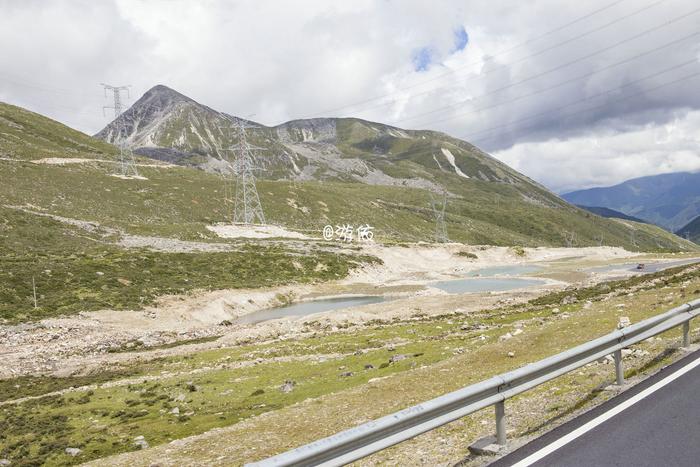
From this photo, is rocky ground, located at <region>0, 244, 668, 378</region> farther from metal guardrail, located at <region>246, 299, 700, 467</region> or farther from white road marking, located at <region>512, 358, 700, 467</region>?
white road marking, located at <region>512, 358, 700, 467</region>

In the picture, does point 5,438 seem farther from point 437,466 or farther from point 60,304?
point 60,304

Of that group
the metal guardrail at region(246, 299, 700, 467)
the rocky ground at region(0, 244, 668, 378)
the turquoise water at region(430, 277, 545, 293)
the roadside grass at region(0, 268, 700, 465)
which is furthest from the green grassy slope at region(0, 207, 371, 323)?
the metal guardrail at region(246, 299, 700, 467)

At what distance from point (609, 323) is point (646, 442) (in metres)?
16.9

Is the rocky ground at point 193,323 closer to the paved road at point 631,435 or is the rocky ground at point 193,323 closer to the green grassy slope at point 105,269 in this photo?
the green grassy slope at point 105,269

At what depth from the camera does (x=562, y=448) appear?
8781 mm

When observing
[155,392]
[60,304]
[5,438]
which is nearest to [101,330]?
[60,304]

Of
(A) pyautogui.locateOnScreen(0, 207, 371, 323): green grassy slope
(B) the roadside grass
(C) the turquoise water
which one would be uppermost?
(A) pyautogui.locateOnScreen(0, 207, 371, 323): green grassy slope

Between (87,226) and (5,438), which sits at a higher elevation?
(87,226)

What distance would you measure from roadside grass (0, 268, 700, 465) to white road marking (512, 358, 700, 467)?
1.01 m

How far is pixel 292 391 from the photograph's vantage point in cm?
2572

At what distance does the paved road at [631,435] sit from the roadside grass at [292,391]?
3.54ft

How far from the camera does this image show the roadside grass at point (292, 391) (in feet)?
53.0

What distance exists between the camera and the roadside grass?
635 inches

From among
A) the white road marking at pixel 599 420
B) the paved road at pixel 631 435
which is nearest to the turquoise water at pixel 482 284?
the white road marking at pixel 599 420
